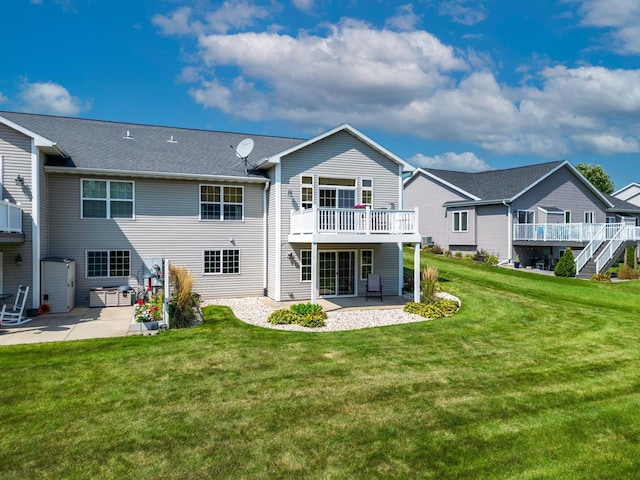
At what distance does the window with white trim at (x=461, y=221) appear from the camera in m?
29.0

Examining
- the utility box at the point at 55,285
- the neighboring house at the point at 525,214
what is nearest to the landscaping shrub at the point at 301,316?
the utility box at the point at 55,285

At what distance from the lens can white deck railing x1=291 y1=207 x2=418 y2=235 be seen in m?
14.5

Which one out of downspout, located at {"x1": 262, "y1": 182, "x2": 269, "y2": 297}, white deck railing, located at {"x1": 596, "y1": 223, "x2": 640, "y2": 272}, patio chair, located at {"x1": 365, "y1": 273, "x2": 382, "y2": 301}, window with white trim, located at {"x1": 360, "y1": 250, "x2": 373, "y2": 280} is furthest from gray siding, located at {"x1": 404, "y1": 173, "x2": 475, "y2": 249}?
downspout, located at {"x1": 262, "y1": 182, "x2": 269, "y2": 297}

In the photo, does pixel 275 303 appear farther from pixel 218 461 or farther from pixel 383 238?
pixel 218 461

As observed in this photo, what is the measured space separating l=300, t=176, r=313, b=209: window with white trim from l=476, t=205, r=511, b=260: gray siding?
15269mm

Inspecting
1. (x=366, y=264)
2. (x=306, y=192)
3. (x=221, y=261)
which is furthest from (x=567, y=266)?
(x=221, y=261)

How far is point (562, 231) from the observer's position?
2456cm

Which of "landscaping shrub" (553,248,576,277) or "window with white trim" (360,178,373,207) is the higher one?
"window with white trim" (360,178,373,207)

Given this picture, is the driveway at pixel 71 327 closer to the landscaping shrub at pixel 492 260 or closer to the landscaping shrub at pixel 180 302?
the landscaping shrub at pixel 180 302

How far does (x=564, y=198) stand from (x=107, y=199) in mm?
27409

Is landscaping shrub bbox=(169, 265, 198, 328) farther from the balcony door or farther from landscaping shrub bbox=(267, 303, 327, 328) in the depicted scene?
the balcony door

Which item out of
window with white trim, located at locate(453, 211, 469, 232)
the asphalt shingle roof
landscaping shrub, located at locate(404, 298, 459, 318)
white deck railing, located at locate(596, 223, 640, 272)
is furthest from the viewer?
window with white trim, located at locate(453, 211, 469, 232)

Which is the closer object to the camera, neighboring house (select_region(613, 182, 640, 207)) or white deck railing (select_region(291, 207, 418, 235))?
white deck railing (select_region(291, 207, 418, 235))

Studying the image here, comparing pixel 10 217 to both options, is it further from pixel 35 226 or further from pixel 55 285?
pixel 55 285
